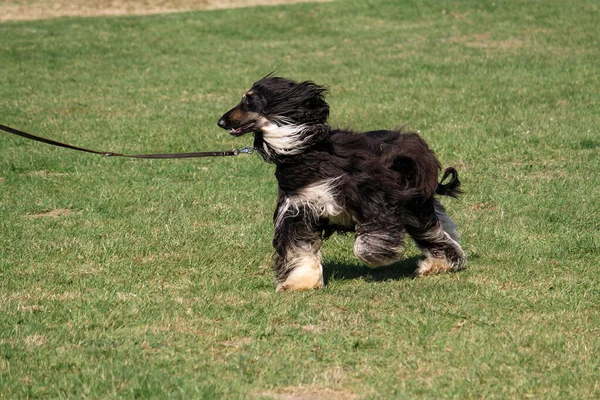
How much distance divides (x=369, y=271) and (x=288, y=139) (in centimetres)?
167

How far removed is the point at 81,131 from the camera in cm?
1350

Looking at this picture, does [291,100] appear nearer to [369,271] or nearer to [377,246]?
[377,246]

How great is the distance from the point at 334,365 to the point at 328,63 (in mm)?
13388

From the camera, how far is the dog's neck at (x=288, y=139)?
645 cm

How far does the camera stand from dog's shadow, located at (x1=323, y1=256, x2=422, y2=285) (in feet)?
24.3

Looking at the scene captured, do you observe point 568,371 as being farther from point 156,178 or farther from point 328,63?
point 328,63

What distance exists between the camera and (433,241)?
23.9 feet

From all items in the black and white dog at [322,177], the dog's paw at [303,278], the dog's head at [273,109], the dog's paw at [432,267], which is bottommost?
the dog's paw at [432,267]

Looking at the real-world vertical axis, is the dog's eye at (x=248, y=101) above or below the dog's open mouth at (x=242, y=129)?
above

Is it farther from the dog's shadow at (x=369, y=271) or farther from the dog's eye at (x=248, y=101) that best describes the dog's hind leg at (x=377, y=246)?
the dog's eye at (x=248, y=101)

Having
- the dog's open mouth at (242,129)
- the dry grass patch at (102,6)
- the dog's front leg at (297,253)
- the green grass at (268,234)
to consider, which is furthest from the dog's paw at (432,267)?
the dry grass patch at (102,6)

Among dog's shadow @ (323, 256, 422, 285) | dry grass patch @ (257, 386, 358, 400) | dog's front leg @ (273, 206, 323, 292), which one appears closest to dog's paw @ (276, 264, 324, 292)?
dog's front leg @ (273, 206, 323, 292)

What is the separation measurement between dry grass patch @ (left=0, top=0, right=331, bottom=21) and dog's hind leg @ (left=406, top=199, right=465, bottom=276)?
17765mm

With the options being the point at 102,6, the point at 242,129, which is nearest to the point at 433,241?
the point at 242,129
